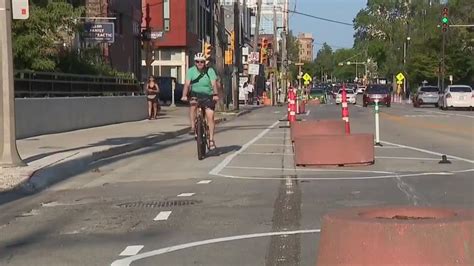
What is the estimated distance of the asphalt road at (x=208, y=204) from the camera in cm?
706

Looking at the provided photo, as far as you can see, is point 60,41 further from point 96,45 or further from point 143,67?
point 143,67

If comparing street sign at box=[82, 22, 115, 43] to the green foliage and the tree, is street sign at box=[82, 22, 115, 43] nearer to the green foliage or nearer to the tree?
the tree

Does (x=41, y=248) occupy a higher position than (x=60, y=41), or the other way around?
(x=60, y=41)

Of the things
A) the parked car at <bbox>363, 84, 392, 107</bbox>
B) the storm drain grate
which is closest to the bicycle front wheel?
the storm drain grate

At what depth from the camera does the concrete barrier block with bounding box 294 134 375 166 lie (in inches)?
525

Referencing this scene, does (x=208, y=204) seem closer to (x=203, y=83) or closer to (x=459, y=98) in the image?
(x=203, y=83)

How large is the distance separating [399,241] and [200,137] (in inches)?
420

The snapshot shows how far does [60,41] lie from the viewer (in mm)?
25078

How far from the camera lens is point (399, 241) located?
416 centimetres

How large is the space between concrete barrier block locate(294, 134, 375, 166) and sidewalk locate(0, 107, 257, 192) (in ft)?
13.0

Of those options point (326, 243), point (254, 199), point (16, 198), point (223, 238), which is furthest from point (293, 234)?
point (16, 198)

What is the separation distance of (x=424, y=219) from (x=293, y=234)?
10.7 feet

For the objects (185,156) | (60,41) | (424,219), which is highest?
(60,41)

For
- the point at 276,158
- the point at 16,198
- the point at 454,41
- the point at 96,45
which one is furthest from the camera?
the point at 454,41
